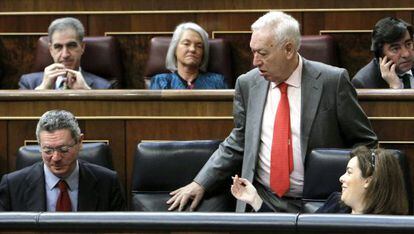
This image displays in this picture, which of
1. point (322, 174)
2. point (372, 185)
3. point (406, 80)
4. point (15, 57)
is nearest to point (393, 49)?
point (406, 80)

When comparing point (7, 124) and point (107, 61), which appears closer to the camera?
point (7, 124)

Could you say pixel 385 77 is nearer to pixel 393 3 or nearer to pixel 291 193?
pixel 393 3

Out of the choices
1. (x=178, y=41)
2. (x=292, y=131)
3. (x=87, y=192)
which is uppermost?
(x=178, y=41)

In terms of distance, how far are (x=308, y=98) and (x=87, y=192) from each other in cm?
37

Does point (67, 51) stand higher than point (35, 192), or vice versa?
point (67, 51)

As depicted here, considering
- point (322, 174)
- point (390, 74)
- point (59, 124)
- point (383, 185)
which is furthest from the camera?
point (390, 74)

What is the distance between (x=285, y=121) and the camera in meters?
1.75

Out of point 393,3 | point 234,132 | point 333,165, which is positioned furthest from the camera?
point 393,3

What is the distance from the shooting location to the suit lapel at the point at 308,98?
175 cm

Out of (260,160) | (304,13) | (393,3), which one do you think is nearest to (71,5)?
(304,13)

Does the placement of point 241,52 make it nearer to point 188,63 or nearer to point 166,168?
point 188,63

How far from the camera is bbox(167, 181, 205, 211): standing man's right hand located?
1.75 metres

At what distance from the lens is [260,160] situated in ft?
5.81

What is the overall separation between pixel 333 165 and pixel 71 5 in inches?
39.4
